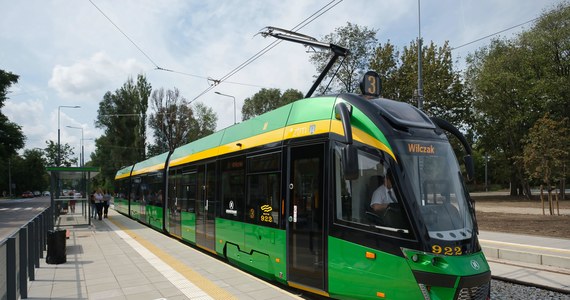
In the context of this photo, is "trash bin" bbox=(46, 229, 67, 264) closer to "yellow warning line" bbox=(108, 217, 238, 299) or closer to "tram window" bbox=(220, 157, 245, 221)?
"yellow warning line" bbox=(108, 217, 238, 299)

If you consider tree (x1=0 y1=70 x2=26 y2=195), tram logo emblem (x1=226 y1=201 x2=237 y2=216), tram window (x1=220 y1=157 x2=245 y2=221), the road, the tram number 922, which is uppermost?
tree (x1=0 y1=70 x2=26 y2=195)

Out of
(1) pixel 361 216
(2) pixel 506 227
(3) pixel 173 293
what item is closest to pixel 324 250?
(1) pixel 361 216

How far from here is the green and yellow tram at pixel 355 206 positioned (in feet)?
16.1

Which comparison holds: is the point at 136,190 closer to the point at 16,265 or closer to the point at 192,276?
the point at 192,276

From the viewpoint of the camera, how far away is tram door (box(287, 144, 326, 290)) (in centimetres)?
600

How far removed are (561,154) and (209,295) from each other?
20.0m

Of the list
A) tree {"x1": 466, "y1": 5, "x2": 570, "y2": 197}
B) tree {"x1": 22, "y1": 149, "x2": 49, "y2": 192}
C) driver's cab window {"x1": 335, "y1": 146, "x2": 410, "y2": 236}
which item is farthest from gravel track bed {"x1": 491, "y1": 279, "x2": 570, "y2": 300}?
tree {"x1": 22, "y1": 149, "x2": 49, "y2": 192}

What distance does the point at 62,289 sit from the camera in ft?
23.6

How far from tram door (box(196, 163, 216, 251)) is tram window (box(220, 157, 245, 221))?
2.35 feet

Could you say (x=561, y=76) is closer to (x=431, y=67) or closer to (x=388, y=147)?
(x=431, y=67)

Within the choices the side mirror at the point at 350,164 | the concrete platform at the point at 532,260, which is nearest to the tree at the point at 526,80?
the concrete platform at the point at 532,260

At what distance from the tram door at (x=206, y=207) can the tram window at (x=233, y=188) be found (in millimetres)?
717

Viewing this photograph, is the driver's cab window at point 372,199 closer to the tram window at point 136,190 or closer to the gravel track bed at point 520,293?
the gravel track bed at point 520,293

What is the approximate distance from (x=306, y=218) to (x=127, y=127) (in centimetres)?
5138
